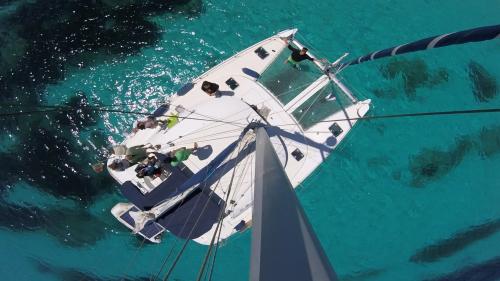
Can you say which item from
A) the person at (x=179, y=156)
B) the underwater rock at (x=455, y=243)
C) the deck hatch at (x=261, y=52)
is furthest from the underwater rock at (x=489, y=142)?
the person at (x=179, y=156)

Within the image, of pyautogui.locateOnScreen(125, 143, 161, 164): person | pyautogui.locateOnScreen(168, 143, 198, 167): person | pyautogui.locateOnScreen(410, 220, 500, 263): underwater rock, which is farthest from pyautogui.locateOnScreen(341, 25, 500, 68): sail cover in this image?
pyautogui.locateOnScreen(410, 220, 500, 263): underwater rock

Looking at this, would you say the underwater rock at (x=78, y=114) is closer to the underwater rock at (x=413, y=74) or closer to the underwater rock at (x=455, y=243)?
the underwater rock at (x=413, y=74)

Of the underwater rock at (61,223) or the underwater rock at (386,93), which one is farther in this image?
the underwater rock at (61,223)

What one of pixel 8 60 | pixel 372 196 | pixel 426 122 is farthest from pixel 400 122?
pixel 8 60

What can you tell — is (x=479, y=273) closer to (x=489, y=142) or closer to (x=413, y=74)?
(x=489, y=142)

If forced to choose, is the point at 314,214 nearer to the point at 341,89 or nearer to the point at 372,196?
the point at 372,196

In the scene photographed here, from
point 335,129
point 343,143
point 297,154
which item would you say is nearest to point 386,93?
point 343,143
